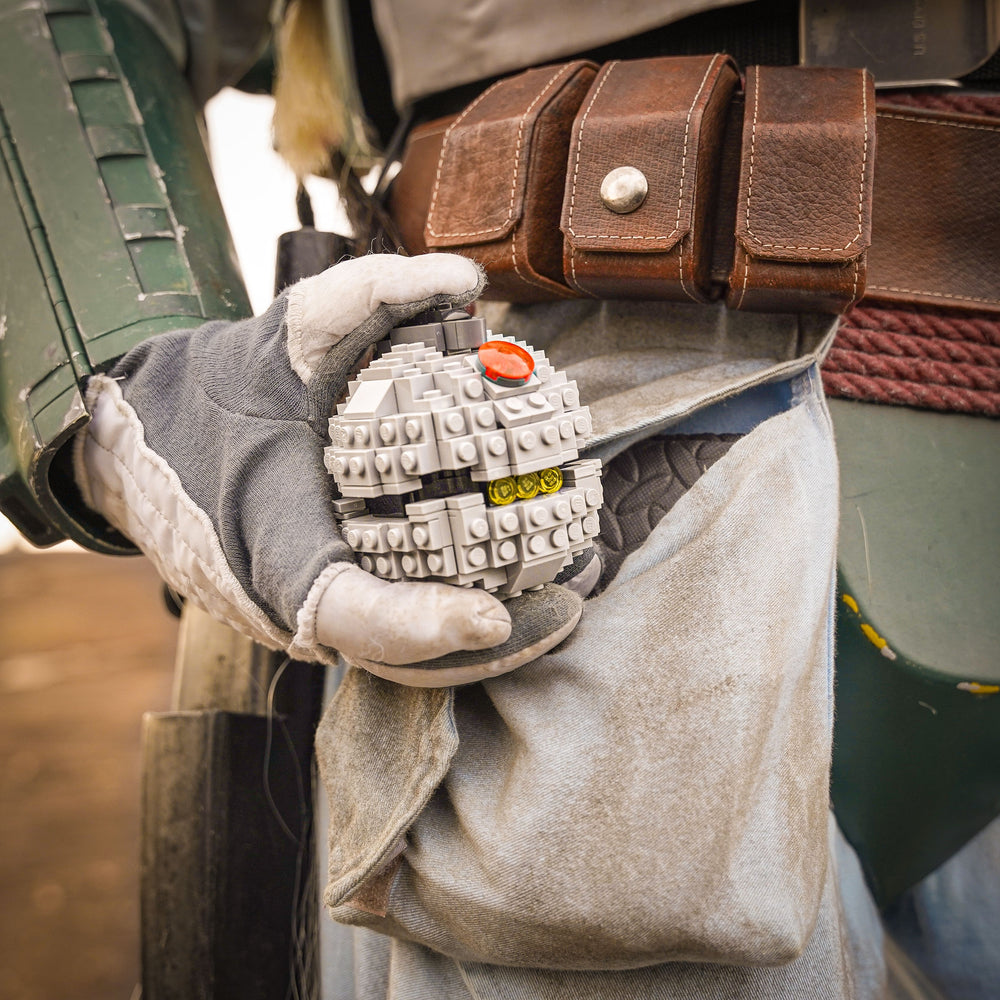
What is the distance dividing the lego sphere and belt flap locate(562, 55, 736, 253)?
18 cm

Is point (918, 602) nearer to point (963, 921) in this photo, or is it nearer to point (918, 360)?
point (918, 360)

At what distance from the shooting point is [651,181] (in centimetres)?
65

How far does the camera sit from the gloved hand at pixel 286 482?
496 mm

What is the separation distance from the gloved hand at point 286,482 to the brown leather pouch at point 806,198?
213 mm

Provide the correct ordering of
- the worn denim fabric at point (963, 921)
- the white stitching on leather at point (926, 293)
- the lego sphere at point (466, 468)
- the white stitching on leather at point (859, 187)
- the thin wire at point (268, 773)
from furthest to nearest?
the thin wire at point (268, 773) → the worn denim fabric at point (963, 921) → the white stitching on leather at point (926, 293) → the white stitching on leather at point (859, 187) → the lego sphere at point (466, 468)

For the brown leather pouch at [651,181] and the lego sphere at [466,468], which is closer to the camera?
the lego sphere at [466,468]

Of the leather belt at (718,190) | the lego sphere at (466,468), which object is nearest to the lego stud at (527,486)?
the lego sphere at (466,468)

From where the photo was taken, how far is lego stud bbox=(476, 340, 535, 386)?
0.50 metres

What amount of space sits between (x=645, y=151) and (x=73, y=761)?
Result: 7.28 ft

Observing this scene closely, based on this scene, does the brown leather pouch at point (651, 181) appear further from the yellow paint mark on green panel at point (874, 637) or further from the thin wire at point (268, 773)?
the thin wire at point (268, 773)

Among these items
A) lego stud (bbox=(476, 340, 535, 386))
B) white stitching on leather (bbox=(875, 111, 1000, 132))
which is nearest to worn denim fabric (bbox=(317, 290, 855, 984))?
lego stud (bbox=(476, 340, 535, 386))

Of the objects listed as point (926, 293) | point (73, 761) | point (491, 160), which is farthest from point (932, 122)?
point (73, 761)

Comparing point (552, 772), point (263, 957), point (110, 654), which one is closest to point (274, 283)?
point (552, 772)

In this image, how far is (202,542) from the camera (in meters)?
0.60
